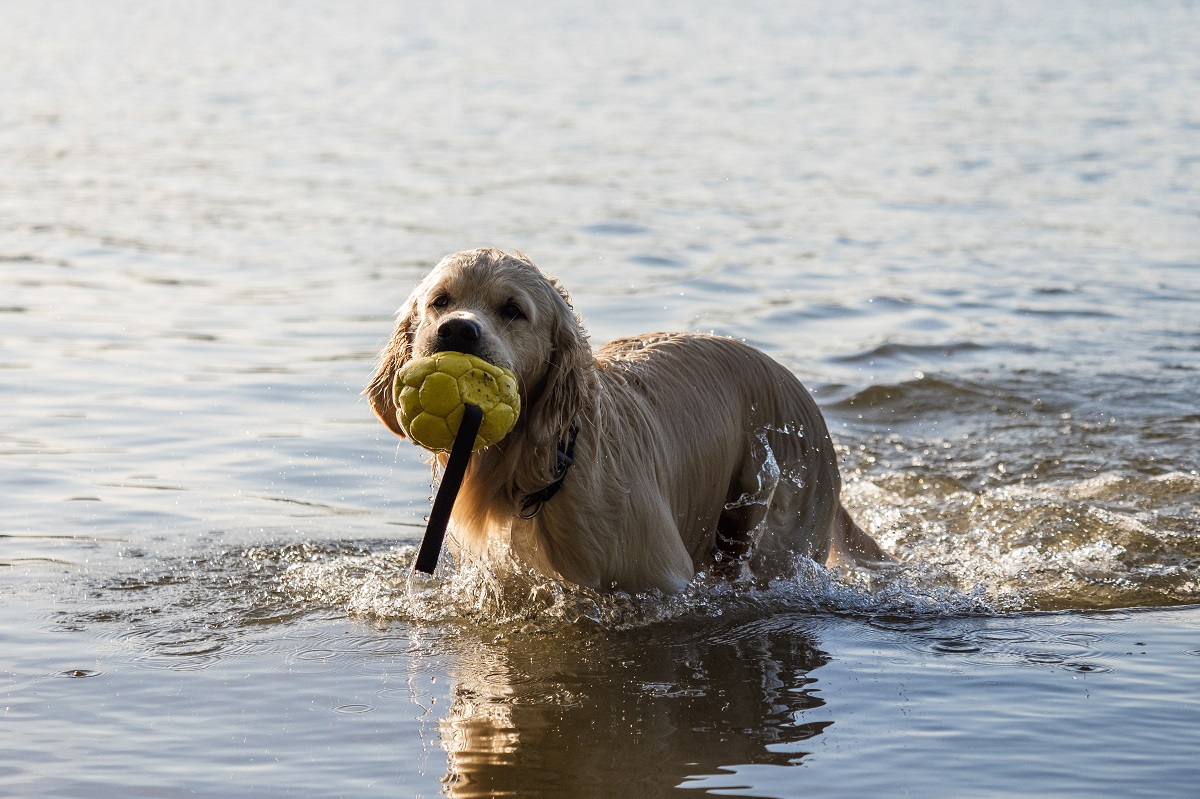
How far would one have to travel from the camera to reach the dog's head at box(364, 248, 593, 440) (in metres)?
5.03

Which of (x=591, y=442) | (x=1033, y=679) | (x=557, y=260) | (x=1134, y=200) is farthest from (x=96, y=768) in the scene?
(x=1134, y=200)

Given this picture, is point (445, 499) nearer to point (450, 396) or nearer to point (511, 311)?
point (450, 396)

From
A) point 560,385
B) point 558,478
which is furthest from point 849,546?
point 560,385

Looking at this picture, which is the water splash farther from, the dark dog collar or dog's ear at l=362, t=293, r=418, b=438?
dog's ear at l=362, t=293, r=418, b=438

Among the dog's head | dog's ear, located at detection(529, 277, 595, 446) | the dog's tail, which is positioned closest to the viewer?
the dog's head

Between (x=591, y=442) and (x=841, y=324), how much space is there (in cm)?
659

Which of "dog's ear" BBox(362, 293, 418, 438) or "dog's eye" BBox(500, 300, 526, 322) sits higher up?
"dog's eye" BBox(500, 300, 526, 322)

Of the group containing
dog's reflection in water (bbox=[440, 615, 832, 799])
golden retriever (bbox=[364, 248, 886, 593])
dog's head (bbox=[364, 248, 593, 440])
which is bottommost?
dog's reflection in water (bbox=[440, 615, 832, 799])

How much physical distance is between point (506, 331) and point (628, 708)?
1405 millimetres

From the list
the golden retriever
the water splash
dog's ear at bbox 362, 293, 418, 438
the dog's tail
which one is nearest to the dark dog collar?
the golden retriever

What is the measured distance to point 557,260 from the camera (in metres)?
13.3

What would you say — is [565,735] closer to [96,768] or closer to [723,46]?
[96,768]

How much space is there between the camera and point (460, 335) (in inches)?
193

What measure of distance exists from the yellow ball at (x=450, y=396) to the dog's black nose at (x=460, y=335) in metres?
0.05
